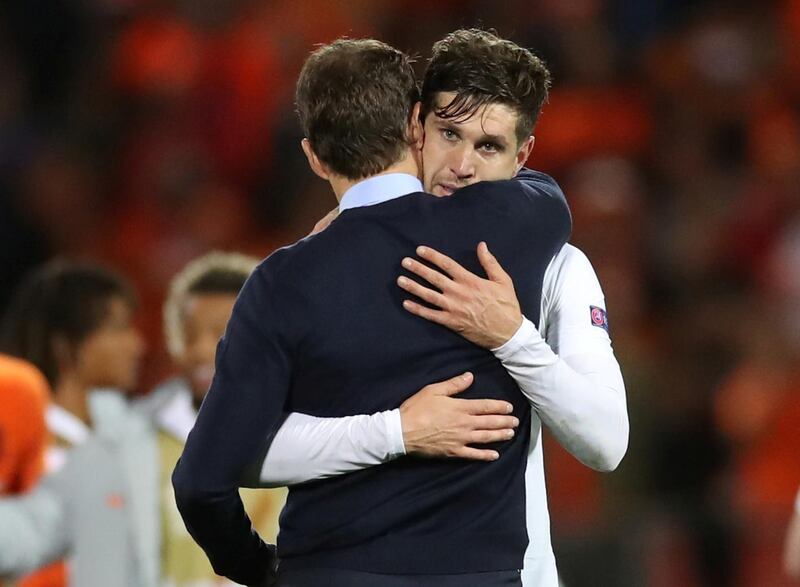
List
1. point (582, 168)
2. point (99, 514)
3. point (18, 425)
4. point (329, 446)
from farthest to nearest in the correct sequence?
point (582, 168) < point (99, 514) < point (18, 425) < point (329, 446)

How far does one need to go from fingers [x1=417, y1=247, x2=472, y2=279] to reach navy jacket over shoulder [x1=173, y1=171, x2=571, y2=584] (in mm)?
21

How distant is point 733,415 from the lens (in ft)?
20.5

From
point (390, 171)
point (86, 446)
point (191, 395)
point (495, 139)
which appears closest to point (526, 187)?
point (495, 139)

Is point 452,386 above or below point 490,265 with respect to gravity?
below

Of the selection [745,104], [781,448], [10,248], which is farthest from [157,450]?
[745,104]

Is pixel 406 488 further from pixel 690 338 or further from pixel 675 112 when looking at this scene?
pixel 675 112

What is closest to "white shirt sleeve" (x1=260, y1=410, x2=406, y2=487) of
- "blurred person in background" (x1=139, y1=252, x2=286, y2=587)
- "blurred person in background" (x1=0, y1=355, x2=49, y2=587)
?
"blurred person in background" (x1=0, y1=355, x2=49, y2=587)

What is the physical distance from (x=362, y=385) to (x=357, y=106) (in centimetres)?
44

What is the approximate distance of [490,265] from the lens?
245 centimetres

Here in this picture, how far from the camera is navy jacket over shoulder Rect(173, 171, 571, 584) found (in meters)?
2.38

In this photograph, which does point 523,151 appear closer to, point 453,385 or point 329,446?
point 453,385

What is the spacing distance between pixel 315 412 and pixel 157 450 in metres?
1.67

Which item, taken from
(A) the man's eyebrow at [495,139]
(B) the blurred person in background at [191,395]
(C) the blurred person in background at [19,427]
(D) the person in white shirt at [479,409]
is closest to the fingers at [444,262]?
(D) the person in white shirt at [479,409]

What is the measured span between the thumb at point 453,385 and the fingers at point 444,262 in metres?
0.16
